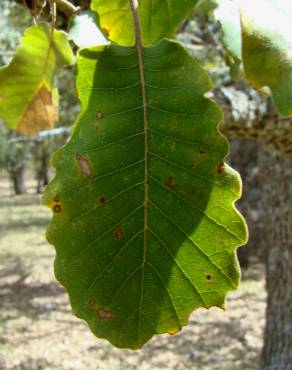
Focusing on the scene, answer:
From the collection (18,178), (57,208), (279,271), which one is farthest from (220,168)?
(18,178)

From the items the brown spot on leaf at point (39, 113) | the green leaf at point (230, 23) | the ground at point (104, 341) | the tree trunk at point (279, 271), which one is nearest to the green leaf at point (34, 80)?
the brown spot on leaf at point (39, 113)

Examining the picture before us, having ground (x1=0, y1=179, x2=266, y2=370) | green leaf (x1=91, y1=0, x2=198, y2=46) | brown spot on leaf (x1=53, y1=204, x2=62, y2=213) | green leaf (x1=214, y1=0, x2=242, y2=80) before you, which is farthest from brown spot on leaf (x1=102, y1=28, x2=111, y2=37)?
ground (x1=0, y1=179, x2=266, y2=370)

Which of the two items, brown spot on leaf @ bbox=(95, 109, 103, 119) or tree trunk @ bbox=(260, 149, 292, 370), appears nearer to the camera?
brown spot on leaf @ bbox=(95, 109, 103, 119)

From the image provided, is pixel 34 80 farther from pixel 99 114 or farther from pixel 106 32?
pixel 99 114

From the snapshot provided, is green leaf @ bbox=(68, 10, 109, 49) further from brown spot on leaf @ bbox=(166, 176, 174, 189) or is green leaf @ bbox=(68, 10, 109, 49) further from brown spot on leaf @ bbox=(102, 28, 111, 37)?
brown spot on leaf @ bbox=(166, 176, 174, 189)

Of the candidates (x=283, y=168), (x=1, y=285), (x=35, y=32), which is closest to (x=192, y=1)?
(x=35, y=32)

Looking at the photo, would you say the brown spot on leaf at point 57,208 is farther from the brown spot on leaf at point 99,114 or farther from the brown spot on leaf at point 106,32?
the brown spot on leaf at point 106,32
